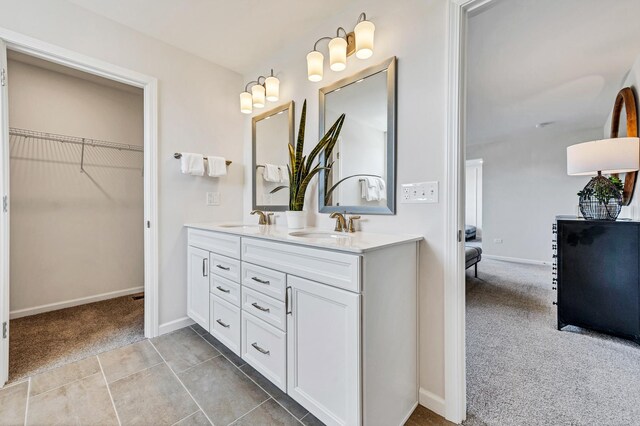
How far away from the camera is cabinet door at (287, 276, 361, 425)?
1057 mm

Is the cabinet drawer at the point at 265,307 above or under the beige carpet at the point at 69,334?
above

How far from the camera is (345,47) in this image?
1624 millimetres

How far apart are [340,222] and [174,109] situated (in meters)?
1.72

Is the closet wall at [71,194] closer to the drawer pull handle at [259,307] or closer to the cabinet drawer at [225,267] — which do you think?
the cabinet drawer at [225,267]

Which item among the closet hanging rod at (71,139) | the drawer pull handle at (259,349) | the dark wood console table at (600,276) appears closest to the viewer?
the drawer pull handle at (259,349)

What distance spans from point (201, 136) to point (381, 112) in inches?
64.6

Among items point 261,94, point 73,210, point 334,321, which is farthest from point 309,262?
point 73,210

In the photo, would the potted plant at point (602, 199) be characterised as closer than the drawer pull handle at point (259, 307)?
No

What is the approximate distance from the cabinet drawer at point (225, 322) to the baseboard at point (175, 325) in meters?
0.50

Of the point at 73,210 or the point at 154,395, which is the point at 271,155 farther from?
the point at 73,210

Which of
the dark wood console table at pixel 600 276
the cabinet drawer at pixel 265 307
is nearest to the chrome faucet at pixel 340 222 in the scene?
the cabinet drawer at pixel 265 307

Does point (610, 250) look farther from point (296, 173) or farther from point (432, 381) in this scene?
point (296, 173)

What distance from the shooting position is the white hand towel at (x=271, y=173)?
2324 mm

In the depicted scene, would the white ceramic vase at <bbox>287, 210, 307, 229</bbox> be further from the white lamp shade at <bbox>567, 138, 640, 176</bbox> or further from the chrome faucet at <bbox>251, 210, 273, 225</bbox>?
the white lamp shade at <bbox>567, 138, 640, 176</bbox>
